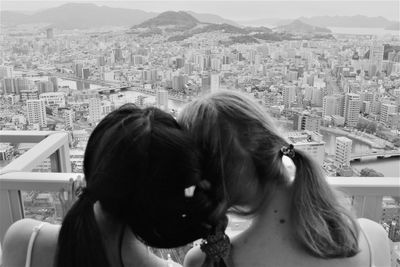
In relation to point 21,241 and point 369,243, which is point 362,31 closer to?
point 369,243

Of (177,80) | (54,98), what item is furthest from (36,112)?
(177,80)

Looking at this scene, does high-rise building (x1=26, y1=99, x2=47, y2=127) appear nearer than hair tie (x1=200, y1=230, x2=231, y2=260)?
No

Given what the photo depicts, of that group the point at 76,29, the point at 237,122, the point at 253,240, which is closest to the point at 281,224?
the point at 253,240

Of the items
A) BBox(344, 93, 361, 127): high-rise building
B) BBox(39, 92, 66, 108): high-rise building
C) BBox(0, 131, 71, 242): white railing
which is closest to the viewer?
BBox(0, 131, 71, 242): white railing

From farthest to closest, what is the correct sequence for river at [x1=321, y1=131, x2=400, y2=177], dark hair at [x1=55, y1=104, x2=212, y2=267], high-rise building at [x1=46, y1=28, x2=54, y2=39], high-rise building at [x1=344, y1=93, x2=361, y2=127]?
high-rise building at [x1=46, y1=28, x2=54, y2=39], high-rise building at [x1=344, y1=93, x2=361, y2=127], river at [x1=321, y1=131, x2=400, y2=177], dark hair at [x1=55, y1=104, x2=212, y2=267]

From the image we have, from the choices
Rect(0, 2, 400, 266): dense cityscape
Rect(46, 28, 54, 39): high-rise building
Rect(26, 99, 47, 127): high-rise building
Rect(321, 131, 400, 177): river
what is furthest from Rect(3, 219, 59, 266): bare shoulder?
Rect(46, 28, 54, 39): high-rise building

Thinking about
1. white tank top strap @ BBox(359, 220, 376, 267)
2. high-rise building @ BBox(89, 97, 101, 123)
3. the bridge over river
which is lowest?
the bridge over river

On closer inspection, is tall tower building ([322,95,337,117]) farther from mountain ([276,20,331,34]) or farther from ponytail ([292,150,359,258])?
ponytail ([292,150,359,258])
